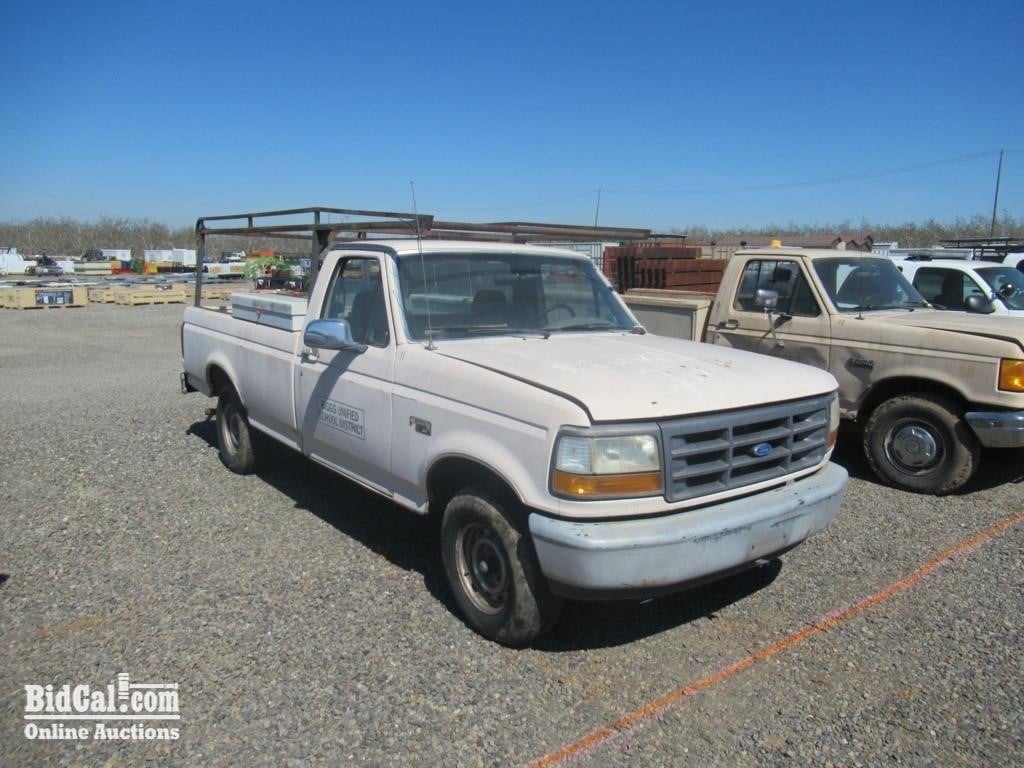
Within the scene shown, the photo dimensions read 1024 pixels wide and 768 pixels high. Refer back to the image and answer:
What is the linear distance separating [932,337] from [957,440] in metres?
0.79

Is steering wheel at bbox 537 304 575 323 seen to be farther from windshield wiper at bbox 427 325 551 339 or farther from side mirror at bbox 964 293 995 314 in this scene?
side mirror at bbox 964 293 995 314

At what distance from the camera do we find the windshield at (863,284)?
6719 mm

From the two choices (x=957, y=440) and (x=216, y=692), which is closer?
(x=216, y=692)

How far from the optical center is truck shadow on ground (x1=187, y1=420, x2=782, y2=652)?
12.6 ft

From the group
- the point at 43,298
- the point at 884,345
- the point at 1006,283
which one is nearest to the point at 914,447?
the point at 884,345

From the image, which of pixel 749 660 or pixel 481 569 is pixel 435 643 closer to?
pixel 481 569

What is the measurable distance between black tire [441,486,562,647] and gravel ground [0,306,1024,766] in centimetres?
15

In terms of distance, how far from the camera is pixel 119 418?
27.7 feet

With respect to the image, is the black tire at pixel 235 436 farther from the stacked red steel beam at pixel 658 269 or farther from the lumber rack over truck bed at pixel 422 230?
the stacked red steel beam at pixel 658 269

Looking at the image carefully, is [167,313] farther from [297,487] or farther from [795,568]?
[795,568]

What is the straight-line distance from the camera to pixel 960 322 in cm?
605

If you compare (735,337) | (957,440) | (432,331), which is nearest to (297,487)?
(432,331)

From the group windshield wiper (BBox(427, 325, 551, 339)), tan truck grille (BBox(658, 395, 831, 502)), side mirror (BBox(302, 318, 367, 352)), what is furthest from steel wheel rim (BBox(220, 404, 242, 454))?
tan truck grille (BBox(658, 395, 831, 502))

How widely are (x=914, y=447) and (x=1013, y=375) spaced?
2.83 ft
